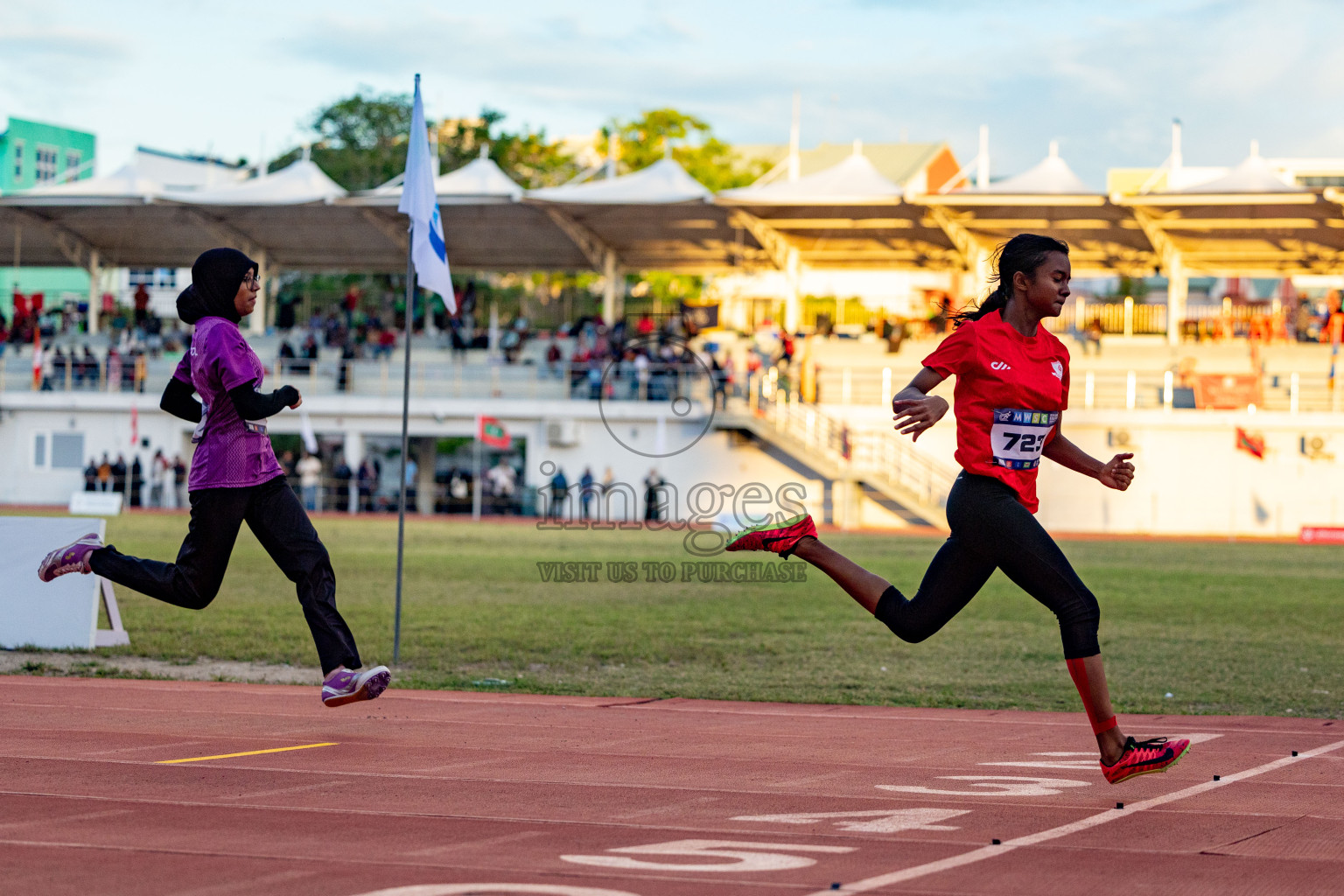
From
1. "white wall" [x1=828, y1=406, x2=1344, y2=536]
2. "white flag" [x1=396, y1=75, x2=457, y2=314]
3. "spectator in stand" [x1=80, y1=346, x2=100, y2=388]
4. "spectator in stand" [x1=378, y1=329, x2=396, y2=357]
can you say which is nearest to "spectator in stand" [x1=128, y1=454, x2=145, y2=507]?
"spectator in stand" [x1=80, y1=346, x2=100, y2=388]

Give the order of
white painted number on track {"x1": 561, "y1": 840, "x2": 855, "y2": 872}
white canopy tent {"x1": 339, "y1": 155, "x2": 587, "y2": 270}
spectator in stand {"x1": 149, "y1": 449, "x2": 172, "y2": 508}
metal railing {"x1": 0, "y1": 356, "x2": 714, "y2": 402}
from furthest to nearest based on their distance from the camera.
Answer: white canopy tent {"x1": 339, "y1": 155, "x2": 587, "y2": 270} < spectator in stand {"x1": 149, "y1": 449, "x2": 172, "y2": 508} < metal railing {"x1": 0, "y1": 356, "x2": 714, "y2": 402} < white painted number on track {"x1": 561, "y1": 840, "x2": 855, "y2": 872}

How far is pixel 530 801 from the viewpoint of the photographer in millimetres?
5508

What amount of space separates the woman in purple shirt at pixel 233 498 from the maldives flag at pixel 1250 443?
3778 cm

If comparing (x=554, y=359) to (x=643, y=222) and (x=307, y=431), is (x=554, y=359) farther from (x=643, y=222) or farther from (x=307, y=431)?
(x=307, y=431)

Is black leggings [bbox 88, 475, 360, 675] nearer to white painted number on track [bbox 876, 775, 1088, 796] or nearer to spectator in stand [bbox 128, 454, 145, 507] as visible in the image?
white painted number on track [bbox 876, 775, 1088, 796]

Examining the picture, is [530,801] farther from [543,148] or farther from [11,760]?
[543,148]

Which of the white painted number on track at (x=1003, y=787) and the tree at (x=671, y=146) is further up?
the tree at (x=671, y=146)

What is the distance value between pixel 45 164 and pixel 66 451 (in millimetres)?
32164

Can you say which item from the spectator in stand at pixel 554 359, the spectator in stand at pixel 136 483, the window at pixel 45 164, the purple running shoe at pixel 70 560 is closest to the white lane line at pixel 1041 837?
the purple running shoe at pixel 70 560

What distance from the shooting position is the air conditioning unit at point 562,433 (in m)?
43.4

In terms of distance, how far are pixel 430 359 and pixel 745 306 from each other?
1207cm

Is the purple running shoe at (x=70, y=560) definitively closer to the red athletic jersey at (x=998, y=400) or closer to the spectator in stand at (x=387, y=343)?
the red athletic jersey at (x=998, y=400)

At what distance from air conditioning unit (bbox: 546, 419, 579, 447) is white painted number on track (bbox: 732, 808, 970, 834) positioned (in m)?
38.2

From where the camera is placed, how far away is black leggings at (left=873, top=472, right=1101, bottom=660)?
580 cm
